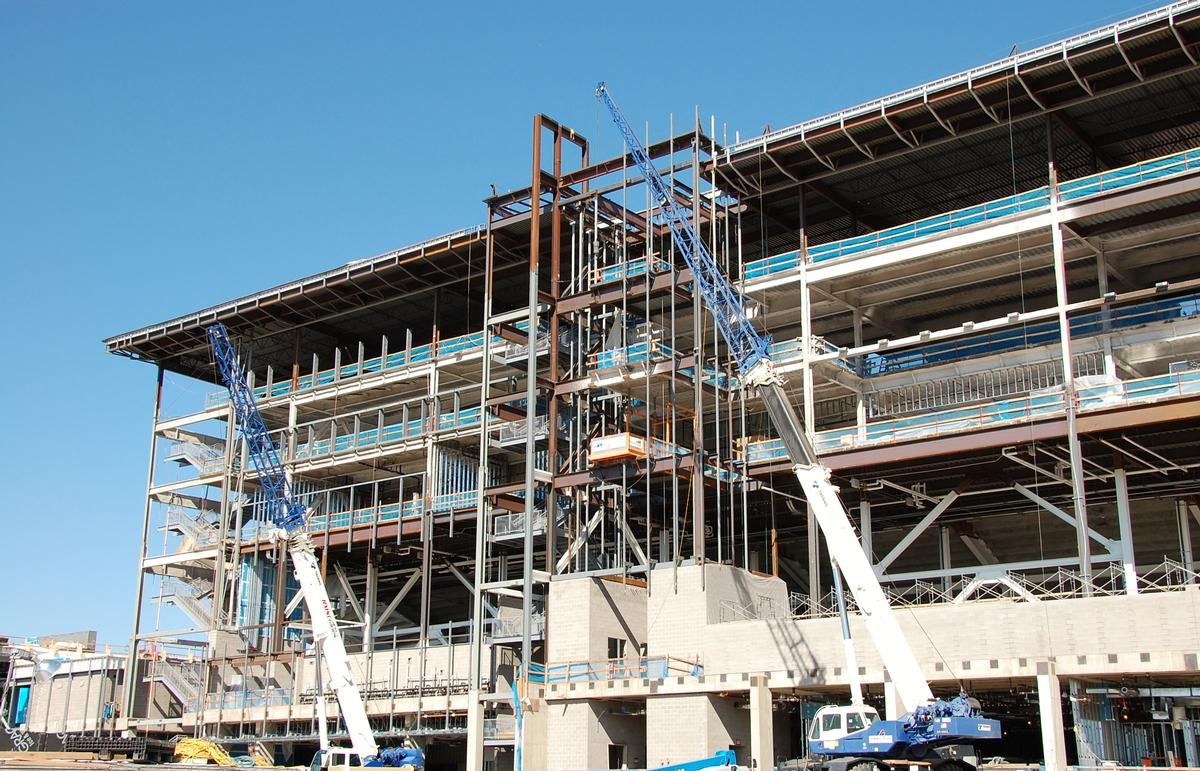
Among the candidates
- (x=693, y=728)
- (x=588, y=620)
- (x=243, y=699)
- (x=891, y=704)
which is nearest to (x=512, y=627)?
(x=588, y=620)

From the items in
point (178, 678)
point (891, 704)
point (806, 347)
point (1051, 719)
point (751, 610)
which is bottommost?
point (1051, 719)

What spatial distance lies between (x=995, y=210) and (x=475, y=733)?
28030 mm

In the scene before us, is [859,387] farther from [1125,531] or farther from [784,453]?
[1125,531]

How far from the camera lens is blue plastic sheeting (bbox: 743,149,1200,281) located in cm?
4462

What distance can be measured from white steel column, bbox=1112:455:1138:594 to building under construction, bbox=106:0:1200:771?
0.46 ft

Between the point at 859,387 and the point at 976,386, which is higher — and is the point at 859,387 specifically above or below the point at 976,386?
above

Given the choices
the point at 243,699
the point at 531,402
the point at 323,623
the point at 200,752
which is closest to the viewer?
the point at 323,623

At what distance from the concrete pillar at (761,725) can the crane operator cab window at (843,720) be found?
6.89m

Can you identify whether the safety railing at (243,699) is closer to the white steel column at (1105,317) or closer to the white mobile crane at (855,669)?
the white mobile crane at (855,669)

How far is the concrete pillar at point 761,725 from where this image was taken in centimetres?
4066

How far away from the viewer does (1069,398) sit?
43.7 meters

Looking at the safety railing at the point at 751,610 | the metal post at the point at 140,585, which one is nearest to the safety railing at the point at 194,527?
the metal post at the point at 140,585

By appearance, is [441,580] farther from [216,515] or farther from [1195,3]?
[1195,3]

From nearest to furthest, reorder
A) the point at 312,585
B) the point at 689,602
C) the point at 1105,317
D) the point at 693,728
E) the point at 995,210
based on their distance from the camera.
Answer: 1. the point at 693,728
2. the point at 689,602
3. the point at 1105,317
4. the point at 995,210
5. the point at 312,585
